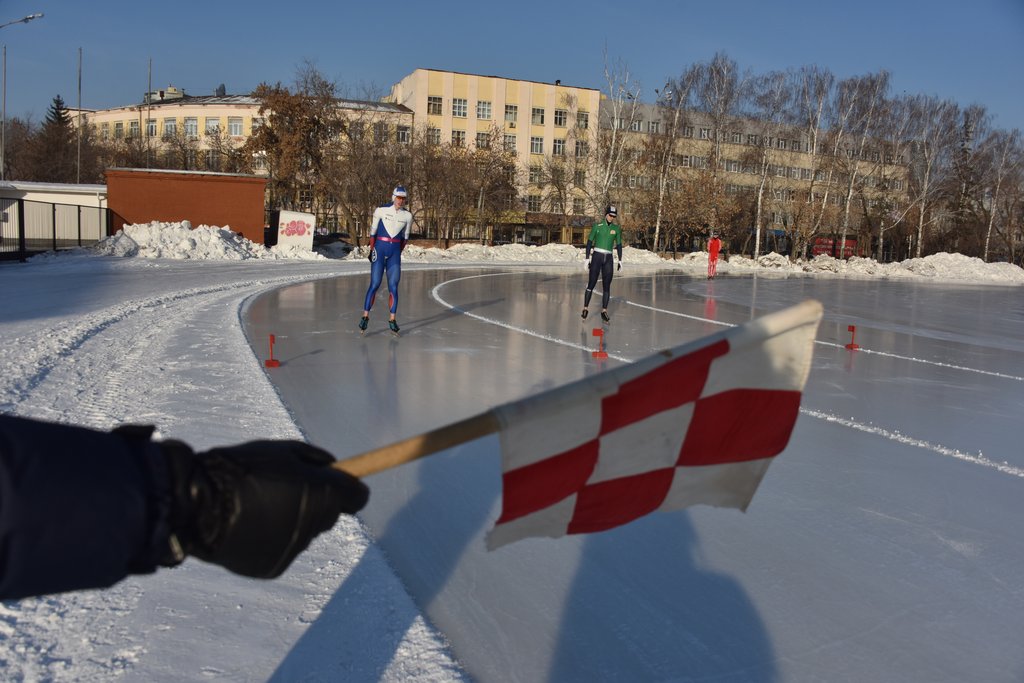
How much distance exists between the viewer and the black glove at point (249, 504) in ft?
4.19

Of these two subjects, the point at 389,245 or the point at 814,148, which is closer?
the point at 389,245

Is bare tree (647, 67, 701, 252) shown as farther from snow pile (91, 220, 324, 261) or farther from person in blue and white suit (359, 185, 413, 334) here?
person in blue and white suit (359, 185, 413, 334)

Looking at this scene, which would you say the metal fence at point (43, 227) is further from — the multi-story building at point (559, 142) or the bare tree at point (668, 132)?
the bare tree at point (668, 132)

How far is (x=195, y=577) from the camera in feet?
10.0

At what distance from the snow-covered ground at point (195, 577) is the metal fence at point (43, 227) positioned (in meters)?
9.06

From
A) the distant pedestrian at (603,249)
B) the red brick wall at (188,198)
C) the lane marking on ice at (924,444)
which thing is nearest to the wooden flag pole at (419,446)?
the lane marking on ice at (924,444)

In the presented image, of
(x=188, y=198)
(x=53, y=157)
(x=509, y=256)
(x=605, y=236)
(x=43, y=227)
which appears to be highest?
(x=53, y=157)

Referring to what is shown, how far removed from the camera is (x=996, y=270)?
152 feet

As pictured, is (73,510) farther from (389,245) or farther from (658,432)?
(389,245)

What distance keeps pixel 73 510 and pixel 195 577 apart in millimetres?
2142

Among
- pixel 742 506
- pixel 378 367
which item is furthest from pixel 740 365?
pixel 378 367

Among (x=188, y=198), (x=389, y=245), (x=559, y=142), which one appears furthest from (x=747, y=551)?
(x=559, y=142)

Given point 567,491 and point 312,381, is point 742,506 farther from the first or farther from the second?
point 312,381

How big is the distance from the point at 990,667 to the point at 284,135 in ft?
165
